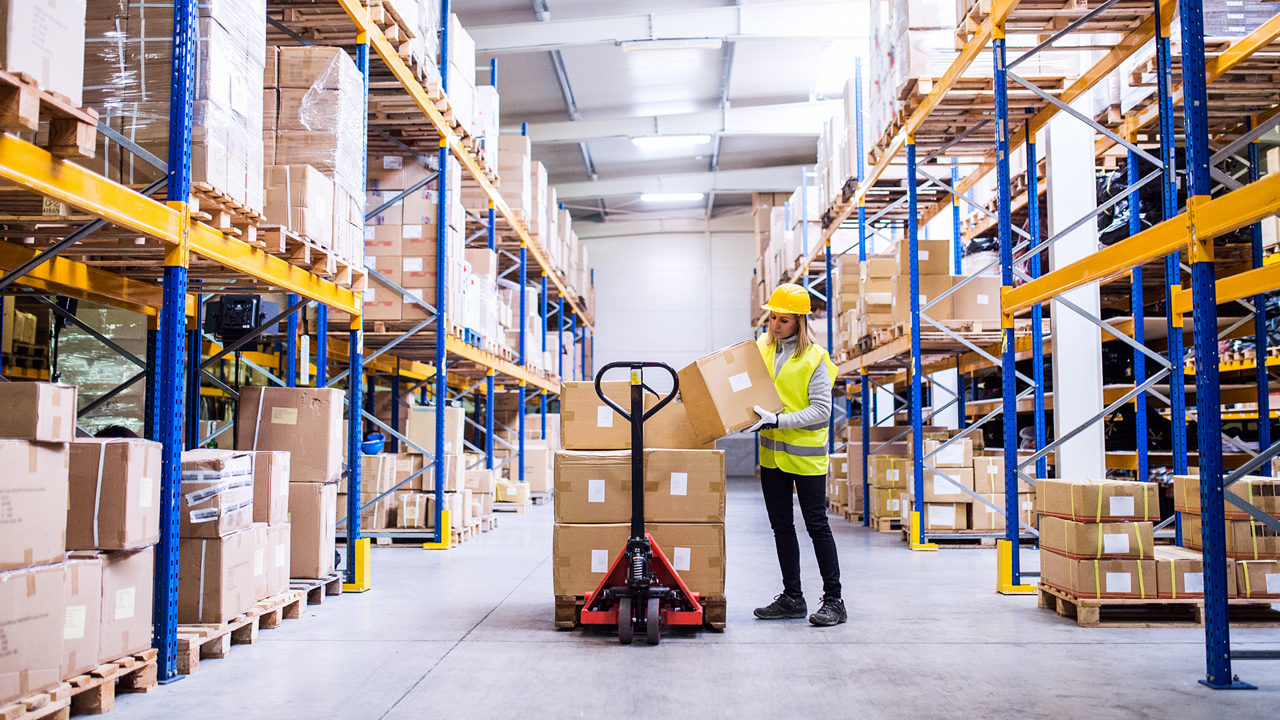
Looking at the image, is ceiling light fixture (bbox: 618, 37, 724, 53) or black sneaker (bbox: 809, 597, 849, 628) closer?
black sneaker (bbox: 809, 597, 849, 628)

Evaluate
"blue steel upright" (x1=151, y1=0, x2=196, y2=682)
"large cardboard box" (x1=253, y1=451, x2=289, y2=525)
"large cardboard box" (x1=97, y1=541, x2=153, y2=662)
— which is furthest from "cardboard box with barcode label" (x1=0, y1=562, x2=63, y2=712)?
"large cardboard box" (x1=253, y1=451, x2=289, y2=525)

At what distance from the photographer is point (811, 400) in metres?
4.99

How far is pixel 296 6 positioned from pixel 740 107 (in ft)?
41.3

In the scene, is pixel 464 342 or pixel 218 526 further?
pixel 464 342

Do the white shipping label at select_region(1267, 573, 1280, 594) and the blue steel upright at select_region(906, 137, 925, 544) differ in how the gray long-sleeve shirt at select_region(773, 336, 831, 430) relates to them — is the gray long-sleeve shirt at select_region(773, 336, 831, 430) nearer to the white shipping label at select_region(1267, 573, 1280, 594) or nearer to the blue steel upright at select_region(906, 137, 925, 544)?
the white shipping label at select_region(1267, 573, 1280, 594)

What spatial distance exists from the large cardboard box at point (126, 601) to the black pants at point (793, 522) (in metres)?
2.88

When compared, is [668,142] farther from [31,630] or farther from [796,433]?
[31,630]

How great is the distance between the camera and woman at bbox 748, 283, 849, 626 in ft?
16.2

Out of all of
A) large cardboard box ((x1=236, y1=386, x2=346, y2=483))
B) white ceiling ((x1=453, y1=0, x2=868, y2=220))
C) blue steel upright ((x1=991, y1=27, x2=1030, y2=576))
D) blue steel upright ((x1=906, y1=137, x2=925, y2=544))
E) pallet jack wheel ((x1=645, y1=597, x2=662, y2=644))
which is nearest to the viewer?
pallet jack wheel ((x1=645, y1=597, x2=662, y2=644))

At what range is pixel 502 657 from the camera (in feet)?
14.2

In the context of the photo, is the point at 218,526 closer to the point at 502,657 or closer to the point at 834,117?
the point at 502,657

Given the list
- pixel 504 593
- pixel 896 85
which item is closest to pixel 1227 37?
pixel 896 85

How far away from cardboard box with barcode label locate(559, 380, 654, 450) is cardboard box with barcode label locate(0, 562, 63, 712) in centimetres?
250

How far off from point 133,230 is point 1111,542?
5.09 m
